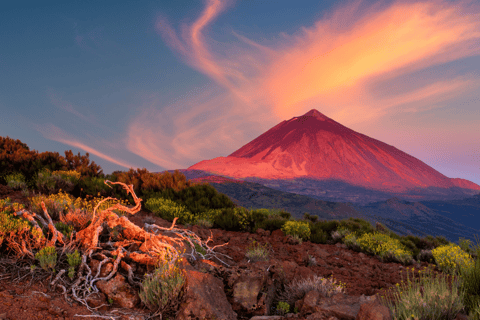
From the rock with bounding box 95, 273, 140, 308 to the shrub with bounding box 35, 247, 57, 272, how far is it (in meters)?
0.64

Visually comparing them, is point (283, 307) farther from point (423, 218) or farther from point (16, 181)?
point (423, 218)

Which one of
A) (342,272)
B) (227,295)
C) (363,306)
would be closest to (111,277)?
(227,295)

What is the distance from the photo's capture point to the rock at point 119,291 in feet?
11.1

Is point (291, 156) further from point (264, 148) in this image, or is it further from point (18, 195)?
point (18, 195)

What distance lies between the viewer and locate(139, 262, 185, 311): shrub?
3271mm

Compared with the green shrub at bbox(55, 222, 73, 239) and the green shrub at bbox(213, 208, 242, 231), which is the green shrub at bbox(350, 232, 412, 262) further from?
the green shrub at bbox(55, 222, 73, 239)

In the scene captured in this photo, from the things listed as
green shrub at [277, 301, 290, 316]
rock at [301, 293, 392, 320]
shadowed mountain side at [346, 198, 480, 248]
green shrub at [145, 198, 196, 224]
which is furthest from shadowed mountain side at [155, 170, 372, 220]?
shadowed mountain side at [346, 198, 480, 248]

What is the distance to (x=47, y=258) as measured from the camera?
3457 mm

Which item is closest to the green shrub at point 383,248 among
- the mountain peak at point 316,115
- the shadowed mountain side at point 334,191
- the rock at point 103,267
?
the rock at point 103,267

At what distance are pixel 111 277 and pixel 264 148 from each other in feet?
433

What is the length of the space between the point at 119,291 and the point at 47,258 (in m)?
1.05

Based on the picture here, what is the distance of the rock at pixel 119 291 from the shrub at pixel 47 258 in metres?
0.64

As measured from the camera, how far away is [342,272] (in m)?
5.74

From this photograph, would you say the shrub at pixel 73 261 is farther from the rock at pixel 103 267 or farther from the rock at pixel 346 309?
the rock at pixel 346 309
